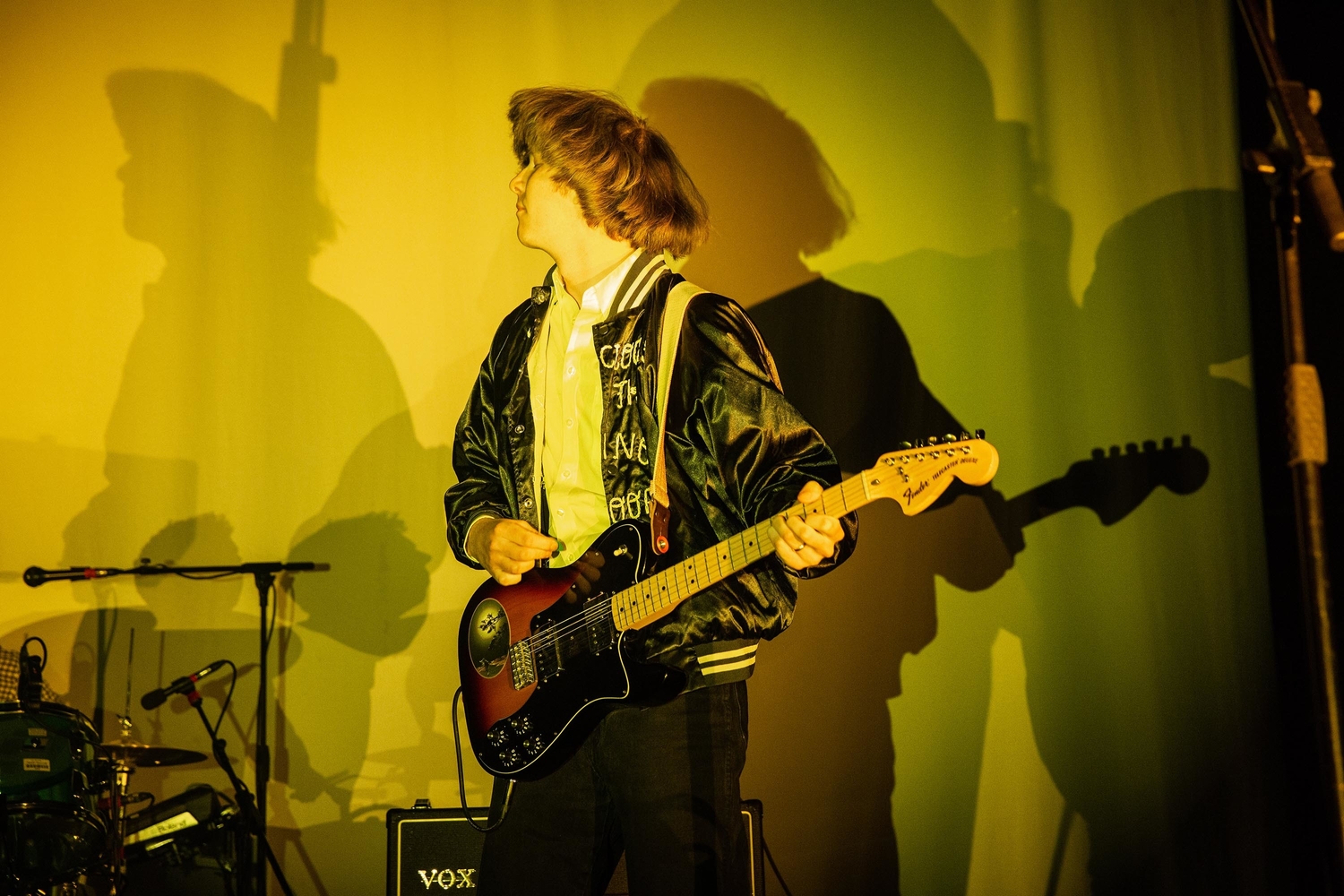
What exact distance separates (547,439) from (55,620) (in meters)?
1.74

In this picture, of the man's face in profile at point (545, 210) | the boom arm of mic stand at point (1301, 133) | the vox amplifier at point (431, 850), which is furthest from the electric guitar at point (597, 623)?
the man's face in profile at point (545, 210)

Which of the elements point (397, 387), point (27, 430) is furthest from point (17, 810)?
point (397, 387)

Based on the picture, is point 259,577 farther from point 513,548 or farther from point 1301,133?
point 1301,133

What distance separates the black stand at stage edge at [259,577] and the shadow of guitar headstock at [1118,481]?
6.97ft

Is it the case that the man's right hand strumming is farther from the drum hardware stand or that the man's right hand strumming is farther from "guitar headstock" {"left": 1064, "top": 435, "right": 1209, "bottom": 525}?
"guitar headstock" {"left": 1064, "top": 435, "right": 1209, "bottom": 525}

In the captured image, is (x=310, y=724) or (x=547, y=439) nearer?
(x=547, y=439)

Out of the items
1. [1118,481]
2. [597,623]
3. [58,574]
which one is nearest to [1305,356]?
[597,623]

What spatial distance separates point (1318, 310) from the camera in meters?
3.04

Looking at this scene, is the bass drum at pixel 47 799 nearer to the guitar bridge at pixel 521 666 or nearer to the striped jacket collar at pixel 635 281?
the guitar bridge at pixel 521 666

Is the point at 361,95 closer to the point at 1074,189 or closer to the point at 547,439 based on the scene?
the point at 547,439

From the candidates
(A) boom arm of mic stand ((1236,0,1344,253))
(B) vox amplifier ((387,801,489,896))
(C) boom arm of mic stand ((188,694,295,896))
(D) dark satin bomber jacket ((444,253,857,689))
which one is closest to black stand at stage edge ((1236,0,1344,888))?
(A) boom arm of mic stand ((1236,0,1344,253))

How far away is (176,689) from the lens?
9.85ft

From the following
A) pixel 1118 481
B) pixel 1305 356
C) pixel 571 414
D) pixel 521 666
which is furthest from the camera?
pixel 1118 481

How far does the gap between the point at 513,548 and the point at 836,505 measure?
2.55 feet
